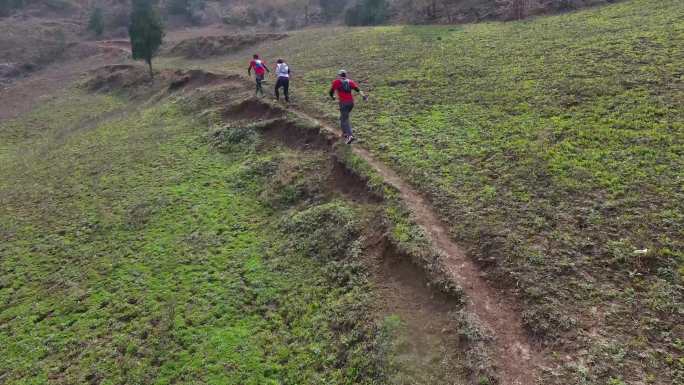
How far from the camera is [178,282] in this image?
1688cm

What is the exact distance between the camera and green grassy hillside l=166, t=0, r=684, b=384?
10.8 metres

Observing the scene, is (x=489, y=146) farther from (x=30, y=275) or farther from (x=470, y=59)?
(x=30, y=275)

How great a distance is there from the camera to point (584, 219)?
13.7 m

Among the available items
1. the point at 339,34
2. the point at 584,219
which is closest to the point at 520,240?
the point at 584,219

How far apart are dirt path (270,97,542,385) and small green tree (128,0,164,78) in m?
46.6

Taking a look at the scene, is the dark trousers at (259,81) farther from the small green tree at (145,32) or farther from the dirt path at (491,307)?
the small green tree at (145,32)

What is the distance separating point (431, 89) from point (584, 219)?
15594mm

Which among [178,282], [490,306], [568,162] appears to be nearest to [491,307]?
[490,306]

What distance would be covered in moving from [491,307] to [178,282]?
1198cm

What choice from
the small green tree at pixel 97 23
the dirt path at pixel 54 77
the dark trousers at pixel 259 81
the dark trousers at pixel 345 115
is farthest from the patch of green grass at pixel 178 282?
the small green tree at pixel 97 23

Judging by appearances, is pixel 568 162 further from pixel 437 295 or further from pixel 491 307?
pixel 437 295

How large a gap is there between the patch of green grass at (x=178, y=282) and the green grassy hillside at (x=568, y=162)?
4906 mm

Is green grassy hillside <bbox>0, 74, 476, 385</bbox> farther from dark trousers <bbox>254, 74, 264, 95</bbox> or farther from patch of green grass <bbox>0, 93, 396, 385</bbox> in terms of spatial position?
dark trousers <bbox>254, 74, 264, 95</bbox>

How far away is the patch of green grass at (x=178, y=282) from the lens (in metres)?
13.2
